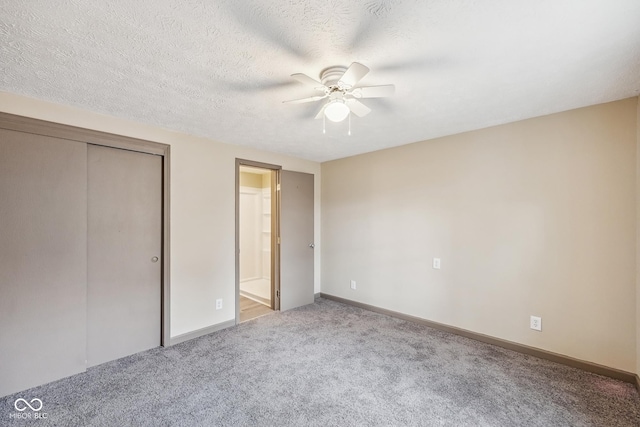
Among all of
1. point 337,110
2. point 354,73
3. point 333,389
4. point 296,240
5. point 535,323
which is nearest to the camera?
point 354,73

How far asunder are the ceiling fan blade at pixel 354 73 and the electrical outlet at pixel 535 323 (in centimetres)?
285

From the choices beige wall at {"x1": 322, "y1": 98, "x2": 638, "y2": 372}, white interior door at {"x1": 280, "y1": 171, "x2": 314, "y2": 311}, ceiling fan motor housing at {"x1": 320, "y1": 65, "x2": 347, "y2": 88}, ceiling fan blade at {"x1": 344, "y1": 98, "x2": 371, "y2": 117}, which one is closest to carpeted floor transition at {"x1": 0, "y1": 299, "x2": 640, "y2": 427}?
beige wall at {"x1": 322, "y1": 98, "x2": 638, "y2": 372}

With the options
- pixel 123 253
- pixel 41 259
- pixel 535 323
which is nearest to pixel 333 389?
pixel 535 323

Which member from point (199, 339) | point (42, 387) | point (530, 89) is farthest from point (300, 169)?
point (42, 387)

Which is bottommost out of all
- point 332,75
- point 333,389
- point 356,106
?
point 333,389

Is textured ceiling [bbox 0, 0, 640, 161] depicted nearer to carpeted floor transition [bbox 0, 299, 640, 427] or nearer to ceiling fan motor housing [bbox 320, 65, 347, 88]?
ceiling fan motor housing [bbox 320, 65, 347, 88]

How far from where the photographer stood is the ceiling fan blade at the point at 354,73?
1.47 metres

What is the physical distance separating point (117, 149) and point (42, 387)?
6.90 ft

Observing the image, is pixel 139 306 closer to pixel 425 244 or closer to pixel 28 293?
pixel 28 293

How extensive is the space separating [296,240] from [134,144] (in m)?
2.44

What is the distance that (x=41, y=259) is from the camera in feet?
7.25

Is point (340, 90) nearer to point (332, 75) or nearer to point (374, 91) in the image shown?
point (332, 75)

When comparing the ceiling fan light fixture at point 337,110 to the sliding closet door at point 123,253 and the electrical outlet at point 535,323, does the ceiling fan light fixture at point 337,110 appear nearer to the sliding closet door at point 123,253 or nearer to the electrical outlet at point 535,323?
the sliding closet door at point 123,253

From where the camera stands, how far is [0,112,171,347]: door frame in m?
2.14
